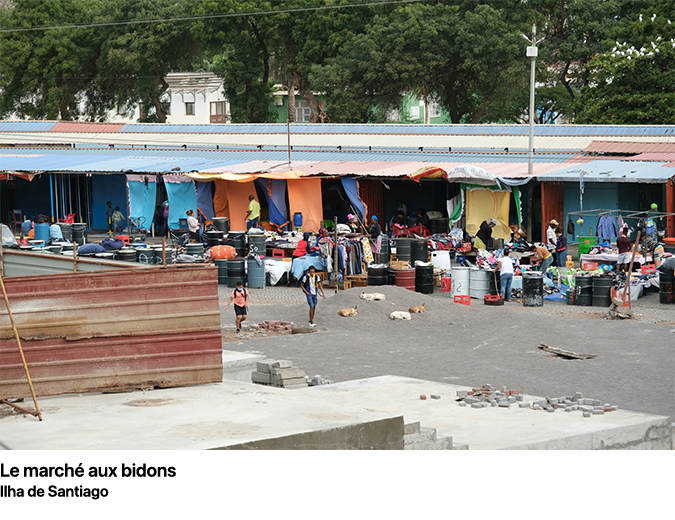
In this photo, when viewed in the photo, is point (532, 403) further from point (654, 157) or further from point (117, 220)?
point (117, 220)

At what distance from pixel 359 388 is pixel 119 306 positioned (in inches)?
156

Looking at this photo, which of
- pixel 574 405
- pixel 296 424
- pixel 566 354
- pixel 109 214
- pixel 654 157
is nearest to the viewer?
pixel 296 424

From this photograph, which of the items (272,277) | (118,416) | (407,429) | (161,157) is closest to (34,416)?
(118,416)

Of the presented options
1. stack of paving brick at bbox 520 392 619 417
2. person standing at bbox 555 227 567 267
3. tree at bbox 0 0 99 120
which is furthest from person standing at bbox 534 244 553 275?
tree at bbox 0 0 99 120

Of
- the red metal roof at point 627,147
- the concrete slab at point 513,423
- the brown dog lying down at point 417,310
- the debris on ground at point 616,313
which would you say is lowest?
the concrete slab at point 513,423

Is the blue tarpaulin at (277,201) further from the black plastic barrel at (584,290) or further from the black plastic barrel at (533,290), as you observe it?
the black plastic barrel at (584,290)

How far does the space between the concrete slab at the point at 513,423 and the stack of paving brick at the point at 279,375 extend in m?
0.31

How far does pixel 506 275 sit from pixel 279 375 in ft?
33.5

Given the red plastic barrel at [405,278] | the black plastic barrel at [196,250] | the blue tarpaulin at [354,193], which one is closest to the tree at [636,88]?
the blue tarpaulin at [354,193]

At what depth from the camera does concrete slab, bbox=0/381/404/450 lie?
28.1 ft

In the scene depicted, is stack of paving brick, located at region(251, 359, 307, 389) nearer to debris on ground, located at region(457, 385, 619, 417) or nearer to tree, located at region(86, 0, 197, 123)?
debris on ground, located at region(457, 385, 619, 417)

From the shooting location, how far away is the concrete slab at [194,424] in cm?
856

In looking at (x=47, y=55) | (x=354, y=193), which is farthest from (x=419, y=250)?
(x=47, y=55)

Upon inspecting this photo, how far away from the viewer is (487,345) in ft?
57.8
